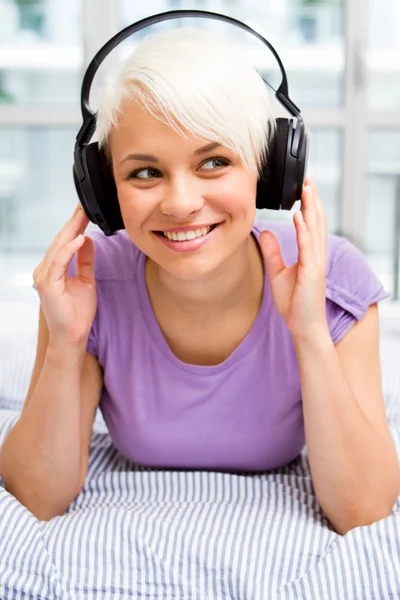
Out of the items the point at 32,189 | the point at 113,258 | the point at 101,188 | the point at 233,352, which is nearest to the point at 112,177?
the point at 101,188

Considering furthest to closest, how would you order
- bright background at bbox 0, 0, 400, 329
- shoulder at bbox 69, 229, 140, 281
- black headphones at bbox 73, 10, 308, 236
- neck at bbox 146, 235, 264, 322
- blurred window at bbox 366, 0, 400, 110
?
blurred window at bbox 366, 0, 400, 110 < bright background at bbox 0, 0, 400, 329 < shoulder at bbox 69, 229, 140, 281 < neck at bbox 146, 235, 264, 322 < black headphones at bbox 73, 10, 308, 236

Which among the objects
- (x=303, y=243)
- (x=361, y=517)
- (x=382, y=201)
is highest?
(x=303, y=243)

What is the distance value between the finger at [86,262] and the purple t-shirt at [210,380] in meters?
0.05

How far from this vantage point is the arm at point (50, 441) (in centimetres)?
115

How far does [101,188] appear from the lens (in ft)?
3.67

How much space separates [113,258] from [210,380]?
0.93 feet

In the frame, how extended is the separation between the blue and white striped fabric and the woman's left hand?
282 millimetres

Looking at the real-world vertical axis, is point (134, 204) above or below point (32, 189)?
above

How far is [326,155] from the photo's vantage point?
162 inches

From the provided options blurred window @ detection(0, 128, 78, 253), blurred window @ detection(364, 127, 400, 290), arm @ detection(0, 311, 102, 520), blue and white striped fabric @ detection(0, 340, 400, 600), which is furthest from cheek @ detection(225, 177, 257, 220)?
blurred window @ detection(0, 128, 78, 253)

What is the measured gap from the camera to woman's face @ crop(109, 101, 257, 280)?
3.34 ft

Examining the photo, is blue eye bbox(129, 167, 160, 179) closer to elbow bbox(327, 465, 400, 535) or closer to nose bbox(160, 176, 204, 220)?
nose bbox(160, 176, 204, 220)

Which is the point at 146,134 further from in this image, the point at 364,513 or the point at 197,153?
the point at 364,513

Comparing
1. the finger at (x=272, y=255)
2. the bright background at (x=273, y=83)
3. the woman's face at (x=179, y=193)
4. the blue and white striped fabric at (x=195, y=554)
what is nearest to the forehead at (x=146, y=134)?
the woman's face at (x=179, y=193)
